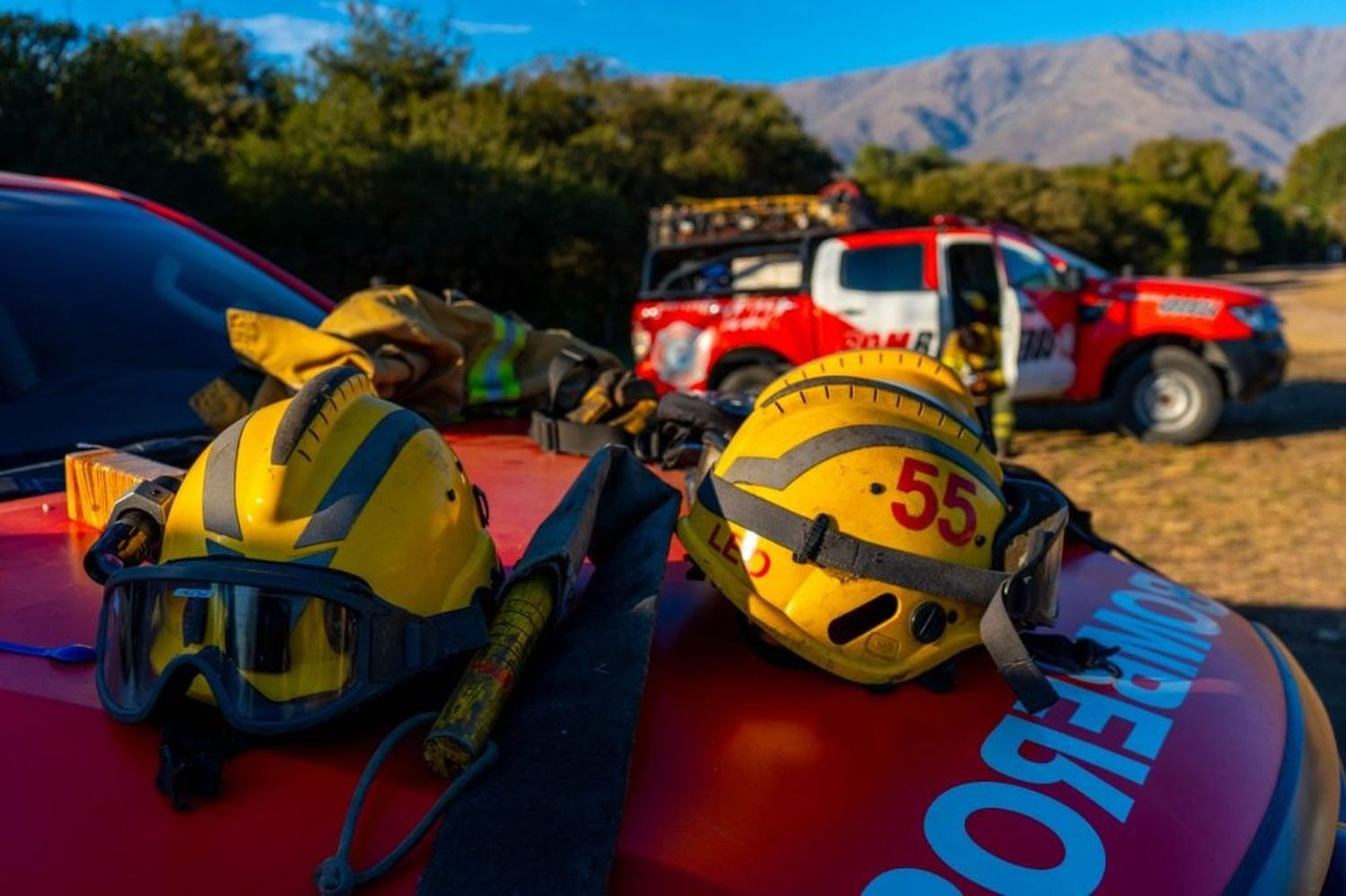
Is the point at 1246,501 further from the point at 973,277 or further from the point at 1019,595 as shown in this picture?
the point at 1019,595

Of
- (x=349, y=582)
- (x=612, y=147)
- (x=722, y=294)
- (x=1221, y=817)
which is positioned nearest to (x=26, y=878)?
(x=349, y=582)

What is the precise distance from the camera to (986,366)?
27.2 ft

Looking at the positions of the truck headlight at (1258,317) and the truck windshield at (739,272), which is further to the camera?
the truck windshield at (739,272)

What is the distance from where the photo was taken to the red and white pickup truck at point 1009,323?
336 inches

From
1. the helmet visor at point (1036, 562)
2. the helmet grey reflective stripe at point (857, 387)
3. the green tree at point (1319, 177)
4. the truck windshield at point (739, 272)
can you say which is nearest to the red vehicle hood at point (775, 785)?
the helmet visor at point (1036, 562)

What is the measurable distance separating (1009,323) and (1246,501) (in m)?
2.34

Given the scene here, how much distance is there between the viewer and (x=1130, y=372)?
346 inches

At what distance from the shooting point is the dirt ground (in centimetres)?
481

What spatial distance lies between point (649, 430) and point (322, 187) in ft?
46.8

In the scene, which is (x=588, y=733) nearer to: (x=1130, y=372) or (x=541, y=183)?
(x=1130, y=372)

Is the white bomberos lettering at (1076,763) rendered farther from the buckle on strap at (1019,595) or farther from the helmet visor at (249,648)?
the helmet visor at (249,648)

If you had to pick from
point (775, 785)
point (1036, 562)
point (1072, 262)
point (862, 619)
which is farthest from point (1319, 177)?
point (775, 785)

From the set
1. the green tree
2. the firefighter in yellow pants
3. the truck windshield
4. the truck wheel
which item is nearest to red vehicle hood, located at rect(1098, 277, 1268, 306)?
the firefighter in yellow pants

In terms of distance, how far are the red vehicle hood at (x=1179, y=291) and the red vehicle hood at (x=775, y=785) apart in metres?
7.83
